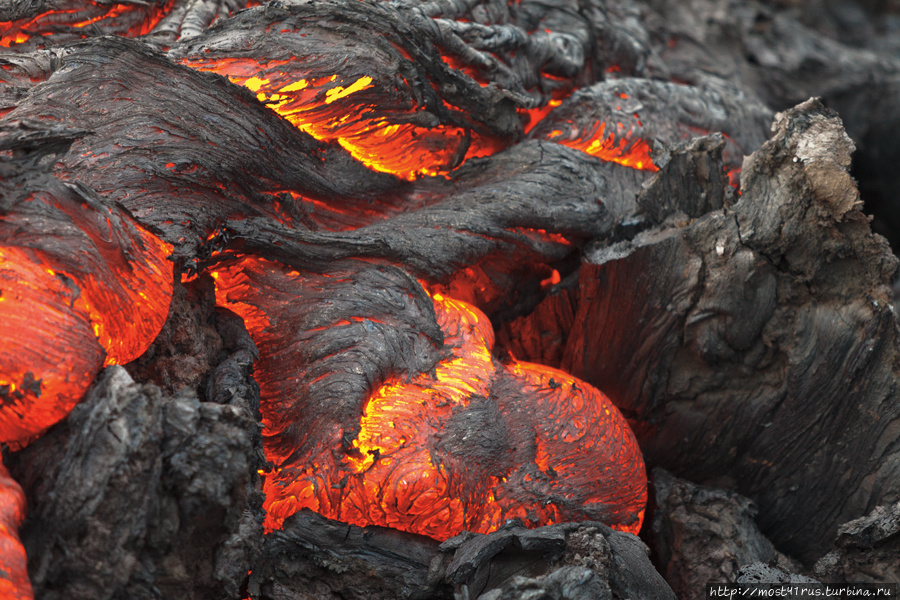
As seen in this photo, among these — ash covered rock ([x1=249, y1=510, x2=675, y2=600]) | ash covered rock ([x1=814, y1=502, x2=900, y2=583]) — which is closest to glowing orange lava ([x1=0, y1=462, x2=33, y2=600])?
ash covered rock ([x1=249, y1=510, x2=675, y2=600])

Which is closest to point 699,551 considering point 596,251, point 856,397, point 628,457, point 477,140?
point 628,457

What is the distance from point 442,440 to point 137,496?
1.29 metres

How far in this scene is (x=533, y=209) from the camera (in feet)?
12.1

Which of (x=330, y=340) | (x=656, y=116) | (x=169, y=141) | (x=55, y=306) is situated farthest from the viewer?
(x=656, y=116)

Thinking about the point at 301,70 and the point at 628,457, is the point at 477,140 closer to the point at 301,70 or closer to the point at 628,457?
Answer: the point at 301,70

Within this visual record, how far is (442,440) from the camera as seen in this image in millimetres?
2990

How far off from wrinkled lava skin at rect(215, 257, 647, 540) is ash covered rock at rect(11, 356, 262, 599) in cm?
58

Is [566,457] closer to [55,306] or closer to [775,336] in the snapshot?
[775,336]

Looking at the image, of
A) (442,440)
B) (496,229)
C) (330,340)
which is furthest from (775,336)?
(330,340)

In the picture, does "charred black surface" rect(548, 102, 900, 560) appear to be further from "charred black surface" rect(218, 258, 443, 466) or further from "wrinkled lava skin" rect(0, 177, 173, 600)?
"wrinkled lava skin" rect(0, 177, 173, 600)

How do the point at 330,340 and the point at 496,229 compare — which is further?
the point at 496,229

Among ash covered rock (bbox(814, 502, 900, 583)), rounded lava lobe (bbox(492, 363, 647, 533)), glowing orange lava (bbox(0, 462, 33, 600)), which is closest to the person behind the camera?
glowing orange lava (bbox(0, 462, 33, 600))

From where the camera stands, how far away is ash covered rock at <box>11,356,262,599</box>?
203cm

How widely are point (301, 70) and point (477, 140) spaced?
3.70ft
